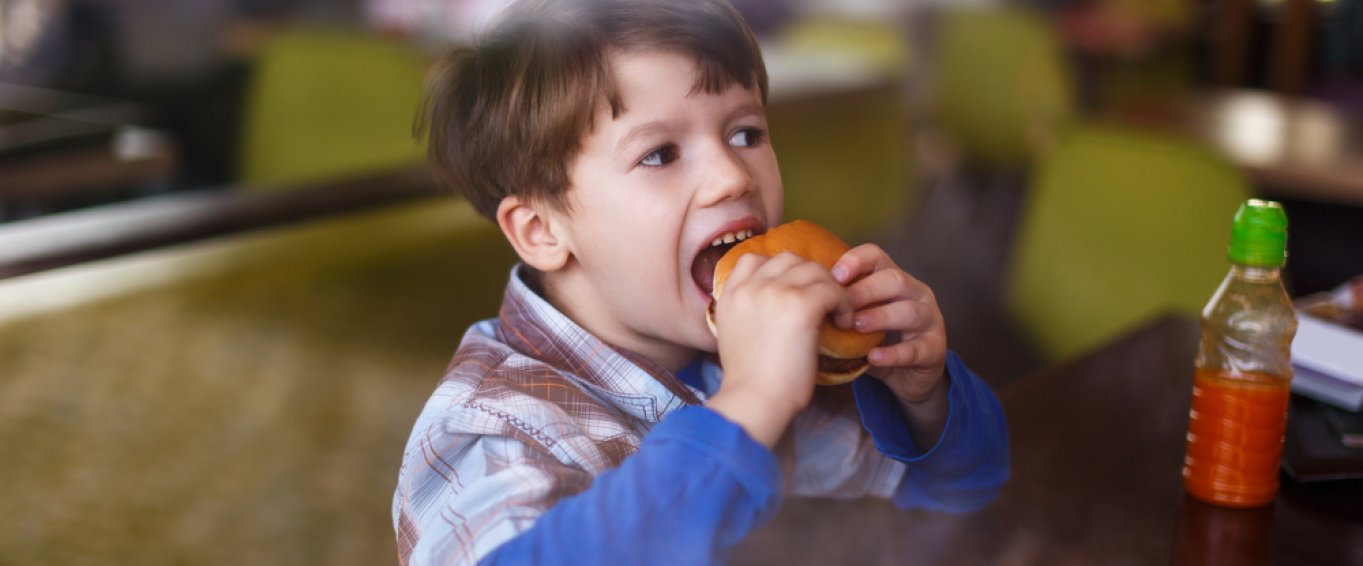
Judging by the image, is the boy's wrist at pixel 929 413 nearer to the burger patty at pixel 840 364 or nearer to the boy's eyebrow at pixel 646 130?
the burger patty at pixel 840 364

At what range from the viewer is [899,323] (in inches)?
26.0

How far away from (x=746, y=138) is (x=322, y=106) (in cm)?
202

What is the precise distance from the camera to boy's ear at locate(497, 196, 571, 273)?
67 cm

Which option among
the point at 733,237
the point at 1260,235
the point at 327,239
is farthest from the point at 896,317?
the point at 327,239

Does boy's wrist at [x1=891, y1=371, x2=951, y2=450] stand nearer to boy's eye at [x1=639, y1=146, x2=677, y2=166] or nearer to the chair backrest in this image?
boy's eye at [x1=639, y1=146, x2=677, y2=166]

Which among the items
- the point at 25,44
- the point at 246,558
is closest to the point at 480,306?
the point at 246,558

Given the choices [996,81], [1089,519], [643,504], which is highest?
[643,504]

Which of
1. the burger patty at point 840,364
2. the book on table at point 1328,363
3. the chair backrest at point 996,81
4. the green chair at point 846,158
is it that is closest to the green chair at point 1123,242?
the green chair at point 846,158

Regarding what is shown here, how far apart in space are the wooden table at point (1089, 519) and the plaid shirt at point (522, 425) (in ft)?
0.35

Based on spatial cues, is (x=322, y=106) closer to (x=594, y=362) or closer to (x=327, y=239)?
(x=327, y=239)

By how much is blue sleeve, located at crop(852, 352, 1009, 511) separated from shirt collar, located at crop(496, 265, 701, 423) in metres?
0.13

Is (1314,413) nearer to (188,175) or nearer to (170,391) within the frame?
(170,391)

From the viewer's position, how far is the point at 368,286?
4.91ft

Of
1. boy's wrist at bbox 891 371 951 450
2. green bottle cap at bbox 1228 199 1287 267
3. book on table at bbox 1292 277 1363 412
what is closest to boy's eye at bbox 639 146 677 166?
boy's wrist at bbox 891 371 951 450
